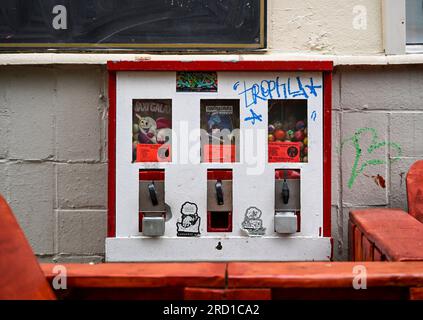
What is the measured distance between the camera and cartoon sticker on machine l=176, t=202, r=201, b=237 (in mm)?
3047

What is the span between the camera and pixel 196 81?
10.1 ft

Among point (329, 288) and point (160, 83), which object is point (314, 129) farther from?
point (329, 288)

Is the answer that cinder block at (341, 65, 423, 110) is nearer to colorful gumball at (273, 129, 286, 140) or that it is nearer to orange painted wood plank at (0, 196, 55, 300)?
colorful gumball at (273, 129, 286, 140)

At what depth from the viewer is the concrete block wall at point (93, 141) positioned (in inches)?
145

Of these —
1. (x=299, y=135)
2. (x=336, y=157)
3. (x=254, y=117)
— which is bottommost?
(x=336, y=157)

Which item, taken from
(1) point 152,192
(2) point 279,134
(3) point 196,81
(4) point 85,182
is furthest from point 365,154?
(4) point 85,182

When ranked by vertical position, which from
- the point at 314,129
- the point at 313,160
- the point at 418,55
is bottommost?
the point at 313,160

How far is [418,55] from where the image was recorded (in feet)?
11.9

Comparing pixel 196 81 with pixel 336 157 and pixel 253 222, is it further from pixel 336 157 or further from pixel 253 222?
pixel 336 157

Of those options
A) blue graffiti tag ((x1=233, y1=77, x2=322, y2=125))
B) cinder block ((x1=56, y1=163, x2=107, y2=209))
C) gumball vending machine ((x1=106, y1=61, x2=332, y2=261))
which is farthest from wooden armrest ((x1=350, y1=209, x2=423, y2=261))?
cinder block ((x1=56, y1=163, x2=107, y2=209))

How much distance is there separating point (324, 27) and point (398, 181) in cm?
128

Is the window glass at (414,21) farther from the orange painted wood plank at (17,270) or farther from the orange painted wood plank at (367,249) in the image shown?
the orange painted wood plank at (17,270)

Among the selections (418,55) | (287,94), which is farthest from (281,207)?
(418,55)

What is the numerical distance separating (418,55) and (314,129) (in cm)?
118
